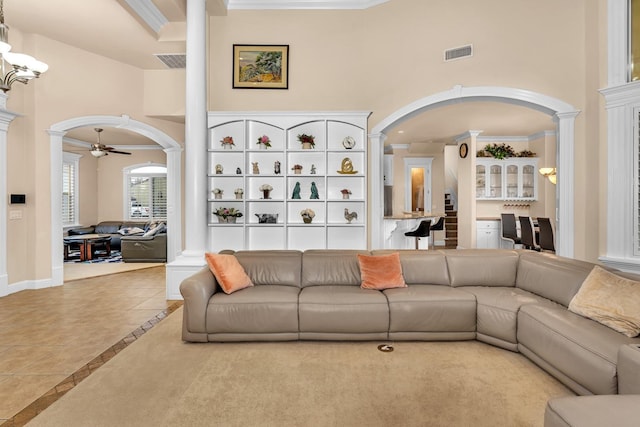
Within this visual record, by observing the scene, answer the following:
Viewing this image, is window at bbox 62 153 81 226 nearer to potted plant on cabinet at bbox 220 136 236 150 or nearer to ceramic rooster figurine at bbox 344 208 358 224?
potted plant on cabinet at bbox 220 136 236 150

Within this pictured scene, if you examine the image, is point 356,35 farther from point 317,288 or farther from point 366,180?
point 317,288

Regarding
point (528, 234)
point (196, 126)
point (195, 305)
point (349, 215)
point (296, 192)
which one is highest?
point (196, 126)

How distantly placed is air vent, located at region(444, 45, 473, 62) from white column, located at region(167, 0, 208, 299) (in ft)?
11.2

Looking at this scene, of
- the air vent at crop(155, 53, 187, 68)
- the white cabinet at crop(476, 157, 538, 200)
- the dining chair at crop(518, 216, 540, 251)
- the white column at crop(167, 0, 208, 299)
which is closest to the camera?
the white column at crop(167, 0, 208, 299)

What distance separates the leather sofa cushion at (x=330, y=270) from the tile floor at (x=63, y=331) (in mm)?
1794

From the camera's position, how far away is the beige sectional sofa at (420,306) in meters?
2.82

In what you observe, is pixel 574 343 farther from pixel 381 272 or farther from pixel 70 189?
pixel 70 189

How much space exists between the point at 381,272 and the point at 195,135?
321cm

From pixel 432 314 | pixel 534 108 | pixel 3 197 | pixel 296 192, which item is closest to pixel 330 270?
pixel 432 314

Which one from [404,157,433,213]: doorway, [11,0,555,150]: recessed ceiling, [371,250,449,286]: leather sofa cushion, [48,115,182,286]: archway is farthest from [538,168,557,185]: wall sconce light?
[48,115,182,286]: archway

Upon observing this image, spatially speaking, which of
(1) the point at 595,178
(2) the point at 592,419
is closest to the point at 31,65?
(2) the point at 592,419

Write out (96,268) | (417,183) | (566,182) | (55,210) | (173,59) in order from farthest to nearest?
1. (417,183)
2. (96,268)
3. (173,59)
4. (55,210)
5. (566,182)

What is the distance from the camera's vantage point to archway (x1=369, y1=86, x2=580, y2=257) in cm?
448

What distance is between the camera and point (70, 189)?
9.93 m
